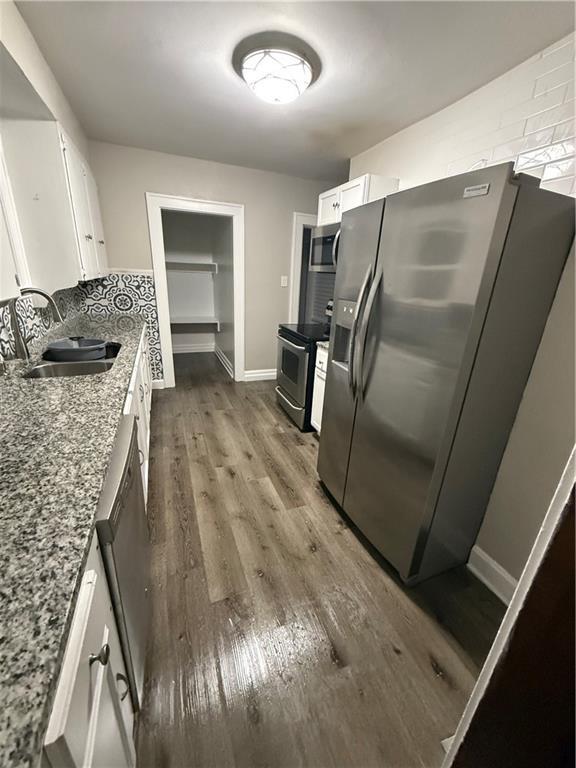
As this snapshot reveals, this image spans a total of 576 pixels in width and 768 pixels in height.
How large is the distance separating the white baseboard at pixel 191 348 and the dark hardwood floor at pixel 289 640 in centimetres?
356

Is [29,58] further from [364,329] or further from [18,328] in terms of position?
[364,329]

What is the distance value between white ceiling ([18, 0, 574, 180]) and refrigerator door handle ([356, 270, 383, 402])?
1.09 meters

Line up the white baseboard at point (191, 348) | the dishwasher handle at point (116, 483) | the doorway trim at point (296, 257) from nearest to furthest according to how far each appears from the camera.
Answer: the dishwasher handle at point (116, 483) < the doorway trim at point (296, 257) < the white baseboard at point (191, 348)

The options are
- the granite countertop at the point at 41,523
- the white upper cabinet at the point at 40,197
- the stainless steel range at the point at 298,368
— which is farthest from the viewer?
the stainless steel range at the point at 298,368

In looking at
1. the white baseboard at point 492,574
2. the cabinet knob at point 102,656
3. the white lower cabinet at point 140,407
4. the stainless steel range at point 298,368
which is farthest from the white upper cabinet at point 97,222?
the white baseboard at point 492,574

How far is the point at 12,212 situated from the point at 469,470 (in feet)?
8.39

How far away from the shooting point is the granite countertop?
1.20ft

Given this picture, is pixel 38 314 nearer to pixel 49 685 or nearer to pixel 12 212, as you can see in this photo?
pixel 12 212

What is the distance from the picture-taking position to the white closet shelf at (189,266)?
184 inches

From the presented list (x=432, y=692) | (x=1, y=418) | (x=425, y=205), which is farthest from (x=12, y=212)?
(x=432, y=692)

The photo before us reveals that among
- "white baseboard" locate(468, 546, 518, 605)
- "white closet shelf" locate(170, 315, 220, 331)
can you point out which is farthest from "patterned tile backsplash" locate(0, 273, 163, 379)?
"white baseboard" locate(468, 546, 518, 605)

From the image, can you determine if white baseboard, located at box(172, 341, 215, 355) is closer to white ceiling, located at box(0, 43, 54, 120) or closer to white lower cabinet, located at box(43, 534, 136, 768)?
white ceiling, located at box(0, 43, 54, 120)

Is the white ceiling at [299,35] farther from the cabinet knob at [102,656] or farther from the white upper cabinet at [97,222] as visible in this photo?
the cabinet knob at [102,656]

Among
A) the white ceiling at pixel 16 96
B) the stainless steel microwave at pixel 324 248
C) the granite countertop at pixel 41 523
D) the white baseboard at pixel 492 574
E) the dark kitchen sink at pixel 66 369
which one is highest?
the white ceiling at pixel 16 96
